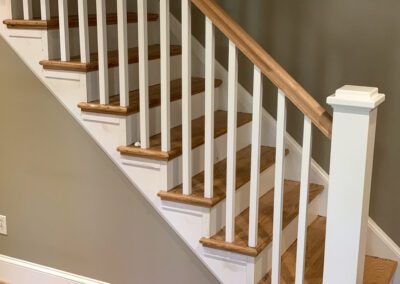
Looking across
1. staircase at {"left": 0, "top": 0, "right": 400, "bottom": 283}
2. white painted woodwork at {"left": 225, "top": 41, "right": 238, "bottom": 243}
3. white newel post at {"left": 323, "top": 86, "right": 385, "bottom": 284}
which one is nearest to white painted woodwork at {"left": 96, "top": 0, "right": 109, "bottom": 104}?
staircase at {"left": 0, "top": 0, "right": 400, "bottom": 283}

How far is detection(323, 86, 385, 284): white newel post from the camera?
188cm

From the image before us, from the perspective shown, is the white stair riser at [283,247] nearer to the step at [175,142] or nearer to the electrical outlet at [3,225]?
the step at [175,142]

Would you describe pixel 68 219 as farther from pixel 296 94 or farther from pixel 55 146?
Answer: pixel 296 94

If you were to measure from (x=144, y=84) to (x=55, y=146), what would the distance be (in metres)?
0.69

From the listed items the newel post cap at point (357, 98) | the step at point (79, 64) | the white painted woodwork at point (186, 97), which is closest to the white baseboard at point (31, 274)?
the white painted woodwork at point (186, 97)

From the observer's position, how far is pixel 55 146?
2.85 metres

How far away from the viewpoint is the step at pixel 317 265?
8.18ft

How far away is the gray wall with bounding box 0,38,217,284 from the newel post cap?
1.11 meters

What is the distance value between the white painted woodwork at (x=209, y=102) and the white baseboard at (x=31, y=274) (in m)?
0.94

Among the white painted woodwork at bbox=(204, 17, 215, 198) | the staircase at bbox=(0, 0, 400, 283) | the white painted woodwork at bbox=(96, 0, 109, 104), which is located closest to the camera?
the staircase at bbox=(0, 0, 400, 283)

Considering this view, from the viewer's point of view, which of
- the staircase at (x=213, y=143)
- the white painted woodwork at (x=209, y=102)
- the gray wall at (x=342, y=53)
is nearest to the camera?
the staircase at (x=213, y=143)

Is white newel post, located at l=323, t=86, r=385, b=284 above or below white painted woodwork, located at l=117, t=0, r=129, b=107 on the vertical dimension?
below

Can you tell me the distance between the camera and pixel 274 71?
2.09 metres

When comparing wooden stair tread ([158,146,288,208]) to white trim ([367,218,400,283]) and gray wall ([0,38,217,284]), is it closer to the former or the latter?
gray wall ([0,38,217,284])
